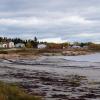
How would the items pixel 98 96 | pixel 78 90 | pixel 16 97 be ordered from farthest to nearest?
pixel 78 90 < pixel 98 96 < pixel 16 97

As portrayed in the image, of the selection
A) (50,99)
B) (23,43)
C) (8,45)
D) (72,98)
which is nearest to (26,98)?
(50,99)

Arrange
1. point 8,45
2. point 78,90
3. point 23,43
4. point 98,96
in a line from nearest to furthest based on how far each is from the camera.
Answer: point 98,96 → point 78,90 → point 8,45 → point 23,43

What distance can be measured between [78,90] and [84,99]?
140 inches

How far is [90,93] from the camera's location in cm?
2070

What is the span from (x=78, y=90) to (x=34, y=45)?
163m

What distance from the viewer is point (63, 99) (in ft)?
59.6

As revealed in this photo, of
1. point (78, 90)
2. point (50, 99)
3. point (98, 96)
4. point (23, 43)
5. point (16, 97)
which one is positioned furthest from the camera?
point (23, 43)

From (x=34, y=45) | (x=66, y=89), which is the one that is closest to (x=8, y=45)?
(x=34, y=45)

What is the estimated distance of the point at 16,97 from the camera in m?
14.6

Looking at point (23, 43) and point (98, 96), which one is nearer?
point (98, 96)

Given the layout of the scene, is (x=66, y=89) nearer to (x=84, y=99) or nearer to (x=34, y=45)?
(x=84, y=99)

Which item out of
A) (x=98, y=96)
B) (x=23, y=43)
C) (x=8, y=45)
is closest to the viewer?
(x=98, y=96)

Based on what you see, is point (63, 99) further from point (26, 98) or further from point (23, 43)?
point (23, 43)

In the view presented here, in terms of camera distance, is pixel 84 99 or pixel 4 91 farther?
pixel 84 99
